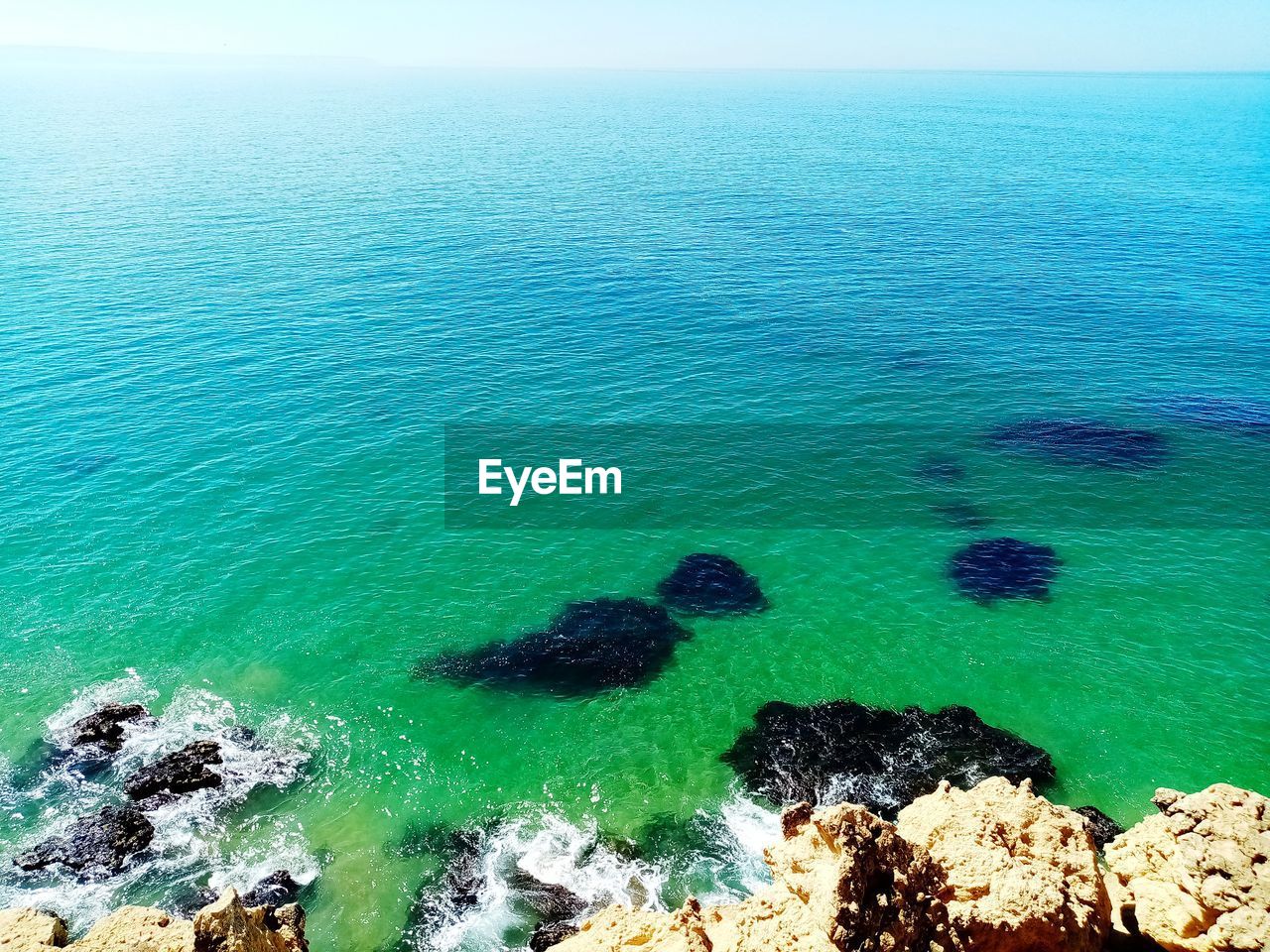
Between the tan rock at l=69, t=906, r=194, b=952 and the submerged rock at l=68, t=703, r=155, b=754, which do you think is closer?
the tan rock at l=69, t=906, r=194, b=952

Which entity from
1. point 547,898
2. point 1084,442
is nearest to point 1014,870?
point 547,898

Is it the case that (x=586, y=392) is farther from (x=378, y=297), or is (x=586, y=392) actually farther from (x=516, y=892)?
(x=516, y=892)

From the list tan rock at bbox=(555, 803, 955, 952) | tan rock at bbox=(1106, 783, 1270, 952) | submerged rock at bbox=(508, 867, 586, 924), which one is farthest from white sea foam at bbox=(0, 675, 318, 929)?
tan rock at bbox=(1106, 783, 1270, 952)

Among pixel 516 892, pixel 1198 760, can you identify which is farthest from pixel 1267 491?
pixel 516 892

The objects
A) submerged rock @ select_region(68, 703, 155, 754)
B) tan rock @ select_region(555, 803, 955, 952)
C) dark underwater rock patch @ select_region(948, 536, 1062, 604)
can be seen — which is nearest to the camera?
tan rock @ select_region(555, 803, 955, 952)

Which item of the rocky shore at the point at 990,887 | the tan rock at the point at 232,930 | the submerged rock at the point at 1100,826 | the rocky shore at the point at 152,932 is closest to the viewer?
the rocky shore at the point at 990,887

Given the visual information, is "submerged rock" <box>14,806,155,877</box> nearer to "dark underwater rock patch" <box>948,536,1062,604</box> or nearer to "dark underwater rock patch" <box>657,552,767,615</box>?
"dark underwater rock patch" <box>657,552,767,615</box>

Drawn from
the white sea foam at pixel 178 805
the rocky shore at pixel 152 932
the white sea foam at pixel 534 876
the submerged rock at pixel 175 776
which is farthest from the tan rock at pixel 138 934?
the submerged rock at pixel 175 776

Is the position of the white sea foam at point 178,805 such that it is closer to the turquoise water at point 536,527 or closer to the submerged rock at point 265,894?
the turquoise water at point 536,527
